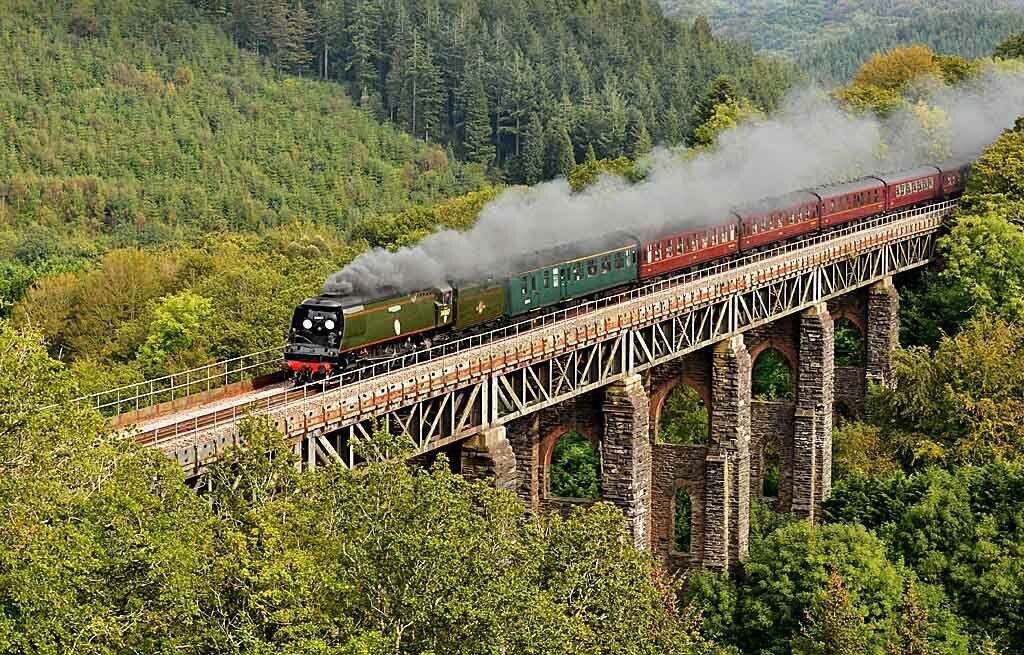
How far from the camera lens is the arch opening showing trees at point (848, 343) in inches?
2980

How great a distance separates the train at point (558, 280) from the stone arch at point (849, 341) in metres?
4.96

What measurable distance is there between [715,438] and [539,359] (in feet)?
44.8

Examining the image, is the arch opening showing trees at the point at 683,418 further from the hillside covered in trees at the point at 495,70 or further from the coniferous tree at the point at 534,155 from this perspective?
the hillside covered in trees at the point at 495,70

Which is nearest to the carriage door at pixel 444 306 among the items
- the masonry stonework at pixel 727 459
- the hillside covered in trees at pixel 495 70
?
the masonry stonework at pixel 727 459

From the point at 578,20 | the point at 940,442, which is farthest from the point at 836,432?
the point at 578,20

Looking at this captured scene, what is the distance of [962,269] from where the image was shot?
241 feet

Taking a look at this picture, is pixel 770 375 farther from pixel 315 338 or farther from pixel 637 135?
pixel 637 135

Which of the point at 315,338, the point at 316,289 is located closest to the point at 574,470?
the point at 316,289

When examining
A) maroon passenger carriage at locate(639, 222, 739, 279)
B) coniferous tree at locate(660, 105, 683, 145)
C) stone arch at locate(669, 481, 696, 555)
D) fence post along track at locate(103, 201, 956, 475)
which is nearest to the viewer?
fence post along track at locate(103, 201, 956, 475)

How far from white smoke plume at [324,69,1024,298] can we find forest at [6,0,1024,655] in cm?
293

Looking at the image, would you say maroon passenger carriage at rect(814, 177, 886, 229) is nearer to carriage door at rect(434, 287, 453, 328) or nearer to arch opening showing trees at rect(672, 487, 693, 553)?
arch opening showing trees at rect(672, 487, 693, 553)

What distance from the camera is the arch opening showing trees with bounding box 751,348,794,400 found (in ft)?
251

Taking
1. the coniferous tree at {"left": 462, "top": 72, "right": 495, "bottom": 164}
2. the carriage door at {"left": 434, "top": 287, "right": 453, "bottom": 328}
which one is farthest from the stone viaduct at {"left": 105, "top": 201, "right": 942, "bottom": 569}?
the coniferous tree at {"left": 462, "top": 72, "right": 495, "bottom": 164}

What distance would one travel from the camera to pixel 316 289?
7506 cm
